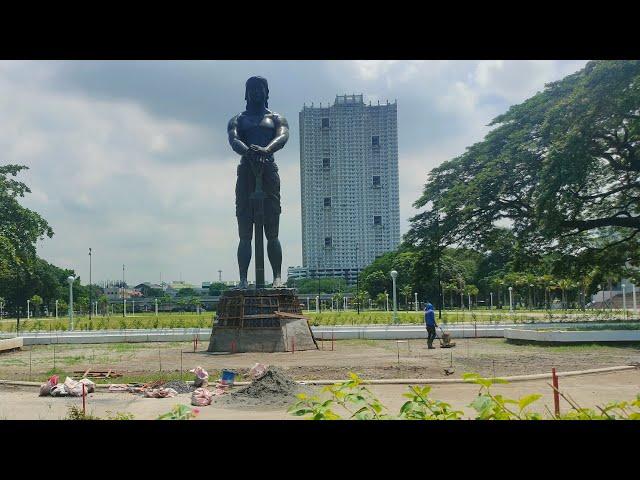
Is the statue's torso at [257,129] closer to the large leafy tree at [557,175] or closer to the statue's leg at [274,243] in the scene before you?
the statue's leg at [274,243]

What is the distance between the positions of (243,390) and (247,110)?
1169 centimetres

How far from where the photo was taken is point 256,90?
1981 cm

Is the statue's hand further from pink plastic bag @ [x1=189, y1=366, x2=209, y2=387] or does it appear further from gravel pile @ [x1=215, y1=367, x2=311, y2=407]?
gravel pile @ [x1=215, y1=367, x2=311, y2=407]

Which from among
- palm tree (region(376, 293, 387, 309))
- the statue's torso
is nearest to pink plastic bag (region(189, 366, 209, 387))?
the statue's torso

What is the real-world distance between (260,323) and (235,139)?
5.57 m

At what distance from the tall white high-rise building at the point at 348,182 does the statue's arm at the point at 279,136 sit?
260 ft

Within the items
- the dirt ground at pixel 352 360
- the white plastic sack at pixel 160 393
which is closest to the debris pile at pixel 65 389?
the white plastic sack at pixel 160 393

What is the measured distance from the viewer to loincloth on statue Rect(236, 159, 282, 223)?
20016 mm

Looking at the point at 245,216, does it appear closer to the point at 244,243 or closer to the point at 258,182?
the point at 244,243

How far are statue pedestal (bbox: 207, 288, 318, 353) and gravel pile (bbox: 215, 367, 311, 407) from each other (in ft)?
24.8

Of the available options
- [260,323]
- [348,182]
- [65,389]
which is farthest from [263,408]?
[348,182]

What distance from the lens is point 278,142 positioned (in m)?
19.3
